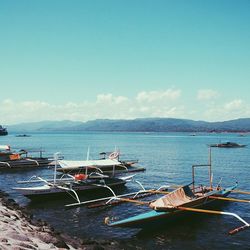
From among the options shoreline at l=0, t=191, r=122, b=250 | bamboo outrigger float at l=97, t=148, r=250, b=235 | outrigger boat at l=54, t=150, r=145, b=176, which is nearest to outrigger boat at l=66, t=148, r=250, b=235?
bamboo outrigger float at l=97, t=148, r=250, b=235

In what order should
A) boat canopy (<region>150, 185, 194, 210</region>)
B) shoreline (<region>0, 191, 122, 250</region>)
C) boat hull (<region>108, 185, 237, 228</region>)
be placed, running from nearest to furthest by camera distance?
shoreline (<region>0, 191, 122, 250</region>), boat hull (<region>108, 185, 237, 228</region>), boat canopy (<region>150, 185, 194, 210</region>)

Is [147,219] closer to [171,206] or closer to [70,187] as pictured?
[171,206]

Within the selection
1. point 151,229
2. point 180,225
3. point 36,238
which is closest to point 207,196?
point 180,225

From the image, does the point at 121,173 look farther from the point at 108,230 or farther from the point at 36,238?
the point at 36,238

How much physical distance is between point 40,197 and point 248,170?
41.5m

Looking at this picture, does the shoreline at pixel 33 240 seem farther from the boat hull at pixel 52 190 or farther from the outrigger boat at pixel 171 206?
the boat hull at pixel 52 190

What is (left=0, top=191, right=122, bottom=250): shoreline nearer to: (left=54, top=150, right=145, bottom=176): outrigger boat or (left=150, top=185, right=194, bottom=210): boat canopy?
(left=150, top=185, right=194, bottom=210): boat canopy

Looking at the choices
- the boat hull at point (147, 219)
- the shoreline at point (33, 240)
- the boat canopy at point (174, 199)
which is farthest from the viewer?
Result: the boat canopy at point (174, 199)

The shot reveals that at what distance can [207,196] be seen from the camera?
27094 millimetres

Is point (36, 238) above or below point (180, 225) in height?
above

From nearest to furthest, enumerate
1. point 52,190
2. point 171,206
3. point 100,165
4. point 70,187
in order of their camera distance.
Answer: point 171,206 → point 52,190 → point 70,187 → point 100,165

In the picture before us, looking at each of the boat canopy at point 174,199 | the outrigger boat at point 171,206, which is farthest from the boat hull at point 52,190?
the boat canopy at point 174,199

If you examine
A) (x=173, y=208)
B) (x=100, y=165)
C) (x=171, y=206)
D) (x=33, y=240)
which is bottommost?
(x=173, y=208)

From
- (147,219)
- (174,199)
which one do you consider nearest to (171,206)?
(174,199)
